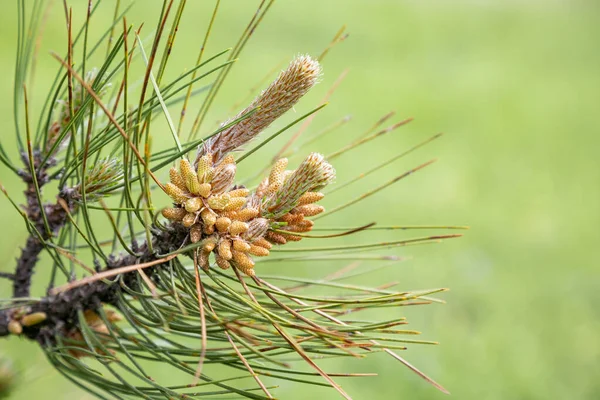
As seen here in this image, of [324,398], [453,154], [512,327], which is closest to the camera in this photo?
[324,398]

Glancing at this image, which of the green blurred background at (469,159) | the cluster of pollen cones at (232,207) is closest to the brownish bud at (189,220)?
the cluster of pollen cones at (232,207)

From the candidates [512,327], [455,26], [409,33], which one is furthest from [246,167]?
[455,26]

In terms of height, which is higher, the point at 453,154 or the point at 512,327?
the point at 453,154

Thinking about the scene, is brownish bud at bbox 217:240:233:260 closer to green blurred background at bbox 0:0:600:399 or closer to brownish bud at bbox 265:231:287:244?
brownish bud at bbox 265:231:287:244

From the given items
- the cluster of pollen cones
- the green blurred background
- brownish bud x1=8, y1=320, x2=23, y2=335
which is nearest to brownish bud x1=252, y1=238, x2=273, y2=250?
the cluster of pollen cones

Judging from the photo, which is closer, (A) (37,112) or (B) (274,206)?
(B) (274,206)

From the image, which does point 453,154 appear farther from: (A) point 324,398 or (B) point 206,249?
(B) point 206,249

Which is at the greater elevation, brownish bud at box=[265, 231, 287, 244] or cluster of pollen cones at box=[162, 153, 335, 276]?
cluster of pollen cones at box=[162, 153, 335, 276]

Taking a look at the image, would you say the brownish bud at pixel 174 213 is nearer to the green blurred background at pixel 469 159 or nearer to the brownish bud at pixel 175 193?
the brownish bud at pixel 175 193

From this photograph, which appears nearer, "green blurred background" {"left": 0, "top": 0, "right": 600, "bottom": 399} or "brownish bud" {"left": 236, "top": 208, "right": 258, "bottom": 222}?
"brownish bud" {"left": 236, "top": 208, "right": 258, "bottom": 222}
